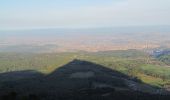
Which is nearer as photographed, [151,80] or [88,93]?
[88,93]

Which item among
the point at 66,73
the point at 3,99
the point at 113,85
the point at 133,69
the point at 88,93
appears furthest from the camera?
the point at 133,69

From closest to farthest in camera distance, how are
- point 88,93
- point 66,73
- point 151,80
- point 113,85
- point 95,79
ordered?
1. point 88,93
2. point 113,85
3. point 95,79
4. point 66,73
5. point 151,80

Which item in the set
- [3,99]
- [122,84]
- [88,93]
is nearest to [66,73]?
[122,84]

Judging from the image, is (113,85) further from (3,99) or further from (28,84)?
(3,99)

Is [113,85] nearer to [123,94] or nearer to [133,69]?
[123,94]

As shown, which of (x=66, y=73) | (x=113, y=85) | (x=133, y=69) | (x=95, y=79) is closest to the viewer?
(x=113, y=85)

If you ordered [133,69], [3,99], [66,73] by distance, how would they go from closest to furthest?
[3,99] < [66,73] < [133,69]

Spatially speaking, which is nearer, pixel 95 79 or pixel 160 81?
pixel 95 79

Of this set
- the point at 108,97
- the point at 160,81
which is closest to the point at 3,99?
the point at 108,97
